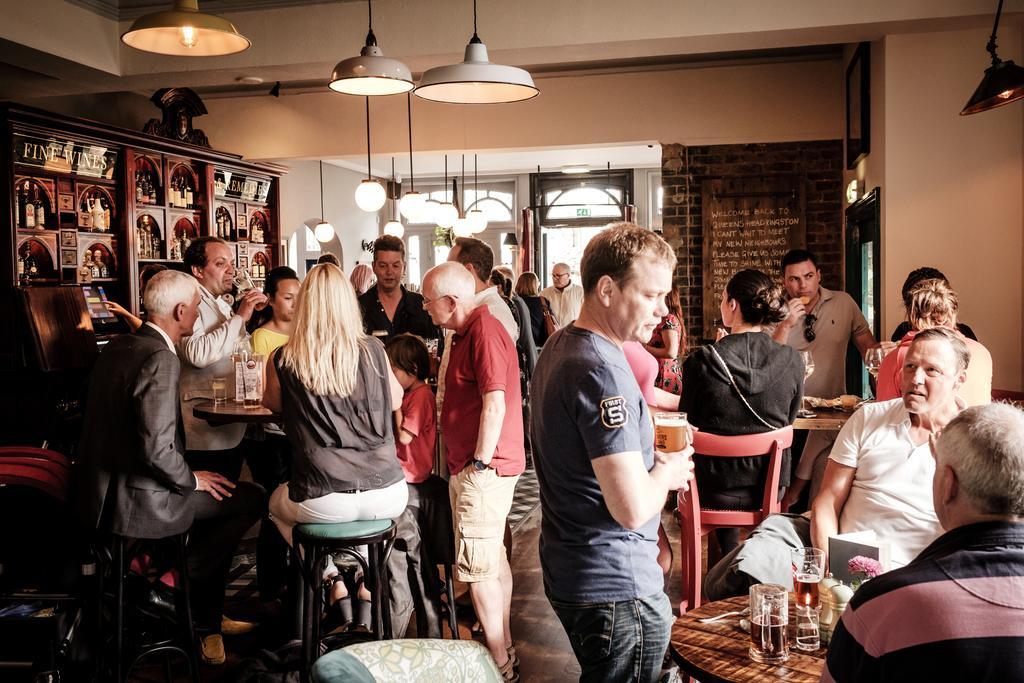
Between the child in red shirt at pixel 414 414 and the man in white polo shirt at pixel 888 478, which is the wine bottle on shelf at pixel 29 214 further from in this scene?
the man in white polo shirt at pixel 888 478

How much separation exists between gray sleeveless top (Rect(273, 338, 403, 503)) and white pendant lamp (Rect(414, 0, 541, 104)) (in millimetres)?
1142

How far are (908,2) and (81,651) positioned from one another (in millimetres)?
5326

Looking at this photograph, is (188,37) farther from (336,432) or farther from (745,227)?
(745,227)

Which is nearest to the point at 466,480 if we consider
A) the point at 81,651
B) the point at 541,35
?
the point at 81,651

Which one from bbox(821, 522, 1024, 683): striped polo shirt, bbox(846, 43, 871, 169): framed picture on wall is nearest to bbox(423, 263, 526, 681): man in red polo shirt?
bbox(821, 522, 1024, 683): striped polo shirt

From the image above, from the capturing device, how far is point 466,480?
332 centimetres

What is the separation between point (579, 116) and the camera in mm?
8648

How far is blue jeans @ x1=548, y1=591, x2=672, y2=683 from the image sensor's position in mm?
1910

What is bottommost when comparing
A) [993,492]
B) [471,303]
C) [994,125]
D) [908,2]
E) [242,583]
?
[242,583]

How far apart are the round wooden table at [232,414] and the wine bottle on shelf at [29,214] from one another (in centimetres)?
334

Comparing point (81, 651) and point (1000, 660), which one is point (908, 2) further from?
point (81, 651)

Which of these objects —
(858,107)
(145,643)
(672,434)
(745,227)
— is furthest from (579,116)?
(672,434)

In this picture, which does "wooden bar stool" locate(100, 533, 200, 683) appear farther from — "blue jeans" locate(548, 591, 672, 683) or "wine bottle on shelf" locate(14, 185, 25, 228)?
"wine bottle on shelf" locate(14, 185, 25, 228)

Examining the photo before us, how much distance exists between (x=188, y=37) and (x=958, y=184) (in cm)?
449
